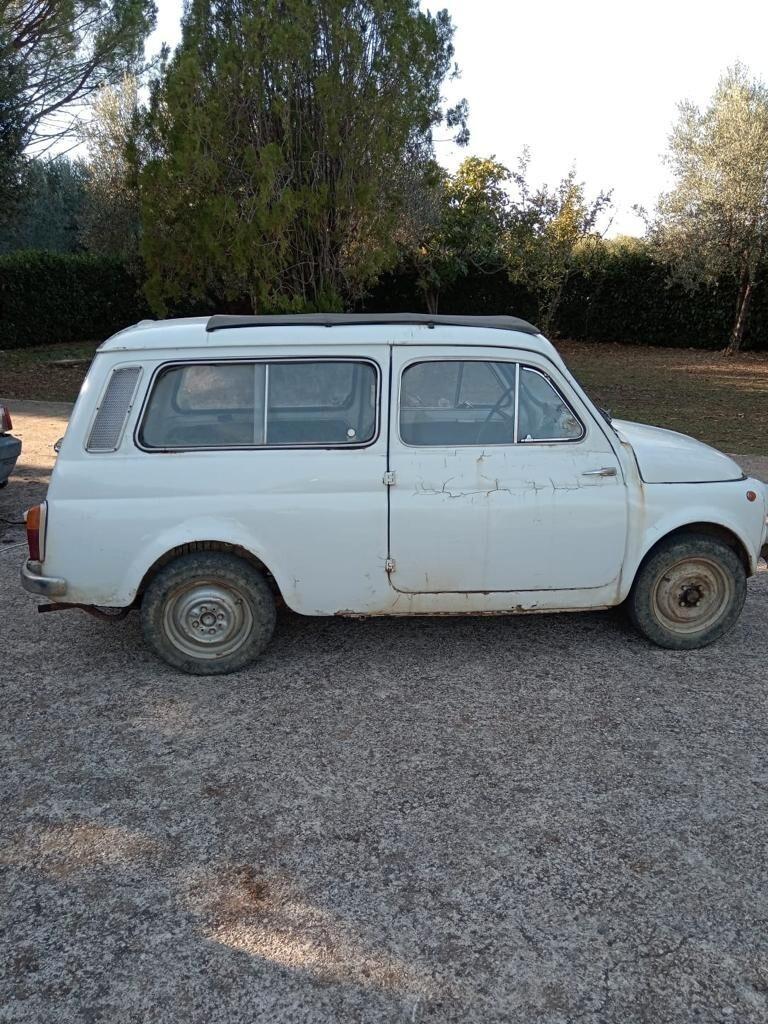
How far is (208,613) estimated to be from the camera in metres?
4.71

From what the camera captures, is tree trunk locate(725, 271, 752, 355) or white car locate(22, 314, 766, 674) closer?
white car locate(22, 314, 766, 674)

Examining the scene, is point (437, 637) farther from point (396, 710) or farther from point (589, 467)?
point (589, 467)

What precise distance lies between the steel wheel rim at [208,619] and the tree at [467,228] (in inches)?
825

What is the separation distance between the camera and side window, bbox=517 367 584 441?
4773mm

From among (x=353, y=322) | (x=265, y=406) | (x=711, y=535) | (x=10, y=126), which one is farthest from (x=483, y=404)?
(x=10, y=126)

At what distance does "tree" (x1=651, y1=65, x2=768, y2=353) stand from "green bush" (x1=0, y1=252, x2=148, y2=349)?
1411cm

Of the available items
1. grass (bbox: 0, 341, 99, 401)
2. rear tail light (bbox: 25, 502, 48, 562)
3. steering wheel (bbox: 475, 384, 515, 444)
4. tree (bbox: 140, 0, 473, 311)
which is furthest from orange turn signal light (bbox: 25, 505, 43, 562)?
tree (bbox: 140, 0, 473, 311)

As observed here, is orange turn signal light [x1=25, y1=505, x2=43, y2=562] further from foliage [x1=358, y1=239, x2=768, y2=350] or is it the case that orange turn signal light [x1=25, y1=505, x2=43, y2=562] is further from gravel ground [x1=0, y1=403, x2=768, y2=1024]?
foliage [x1=358, y1=239, x2=768, y2=350]

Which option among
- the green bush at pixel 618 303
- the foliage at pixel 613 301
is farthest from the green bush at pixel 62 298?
the green bush at pixel 618 303

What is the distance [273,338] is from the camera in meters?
4.69

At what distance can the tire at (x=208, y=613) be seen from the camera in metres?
4.64

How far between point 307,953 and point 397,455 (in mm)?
2528

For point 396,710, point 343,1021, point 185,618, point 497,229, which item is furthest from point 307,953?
point 497,229

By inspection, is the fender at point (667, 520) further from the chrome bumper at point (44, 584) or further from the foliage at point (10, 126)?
the foliage at point (10, 126)
